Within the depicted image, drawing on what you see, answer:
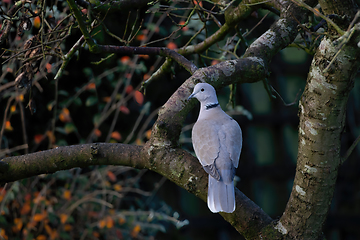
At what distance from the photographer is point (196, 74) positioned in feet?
4.13

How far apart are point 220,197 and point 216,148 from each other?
0.20m

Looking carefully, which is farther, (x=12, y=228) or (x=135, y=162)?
(x=12, y=228)

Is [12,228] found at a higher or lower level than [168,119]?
lower

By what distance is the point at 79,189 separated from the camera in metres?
2.43

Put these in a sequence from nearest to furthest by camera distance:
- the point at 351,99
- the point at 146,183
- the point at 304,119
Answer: the point at 304,119 < the point at 146,183 < the point at 351,99

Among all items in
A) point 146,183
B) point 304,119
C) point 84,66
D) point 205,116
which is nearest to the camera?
point 304,119

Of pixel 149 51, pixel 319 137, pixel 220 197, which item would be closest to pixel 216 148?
pixel 220 197

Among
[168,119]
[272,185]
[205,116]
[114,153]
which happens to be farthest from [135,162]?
[272,185]

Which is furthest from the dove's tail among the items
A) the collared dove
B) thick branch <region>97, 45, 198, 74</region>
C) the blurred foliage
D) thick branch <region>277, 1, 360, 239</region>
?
the blurred foliage

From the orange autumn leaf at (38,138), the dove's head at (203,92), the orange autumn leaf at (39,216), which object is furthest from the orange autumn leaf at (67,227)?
the dove's head at (203,92)

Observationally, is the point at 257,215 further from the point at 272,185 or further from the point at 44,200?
the point at 272,185

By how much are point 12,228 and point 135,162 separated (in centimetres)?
161

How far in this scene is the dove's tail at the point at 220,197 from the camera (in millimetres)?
1041

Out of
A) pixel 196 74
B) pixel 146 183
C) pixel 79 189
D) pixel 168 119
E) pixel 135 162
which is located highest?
pixel 196 74
